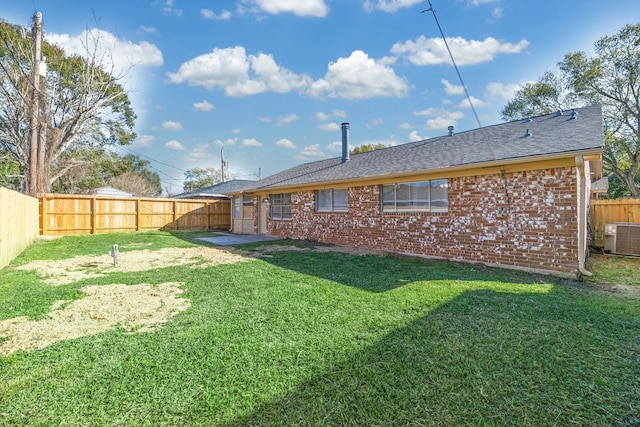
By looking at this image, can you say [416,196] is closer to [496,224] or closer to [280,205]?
[496,224]

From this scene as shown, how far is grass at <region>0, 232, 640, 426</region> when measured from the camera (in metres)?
2.21

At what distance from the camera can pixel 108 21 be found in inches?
640

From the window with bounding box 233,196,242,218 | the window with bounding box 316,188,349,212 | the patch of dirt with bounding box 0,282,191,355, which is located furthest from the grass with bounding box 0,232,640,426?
the window with bounding box 233,196,242,218

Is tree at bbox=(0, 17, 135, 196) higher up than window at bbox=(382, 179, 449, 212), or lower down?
higher up

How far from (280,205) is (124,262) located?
24.3ft

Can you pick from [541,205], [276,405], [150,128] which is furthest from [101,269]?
[150,128]

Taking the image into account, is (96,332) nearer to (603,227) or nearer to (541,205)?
(541,205)

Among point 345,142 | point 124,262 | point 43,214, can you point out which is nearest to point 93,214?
point 43,214

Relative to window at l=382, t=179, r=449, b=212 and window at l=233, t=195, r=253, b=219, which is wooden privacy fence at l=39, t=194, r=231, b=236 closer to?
window at l=233, t=195, r=253, b=219

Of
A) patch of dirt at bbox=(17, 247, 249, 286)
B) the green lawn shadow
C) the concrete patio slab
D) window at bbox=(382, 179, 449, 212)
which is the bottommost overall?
the green lawn shadow

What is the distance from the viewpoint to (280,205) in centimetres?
1452

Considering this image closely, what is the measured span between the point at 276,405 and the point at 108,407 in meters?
1.21

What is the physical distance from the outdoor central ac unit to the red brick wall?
12.8 ft

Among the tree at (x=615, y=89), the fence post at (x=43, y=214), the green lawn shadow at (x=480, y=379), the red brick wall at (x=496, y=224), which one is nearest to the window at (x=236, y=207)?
the fence post at (x=43, y=214)
